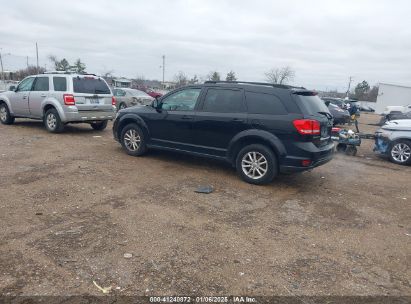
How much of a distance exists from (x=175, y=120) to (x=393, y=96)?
44884 millimetres

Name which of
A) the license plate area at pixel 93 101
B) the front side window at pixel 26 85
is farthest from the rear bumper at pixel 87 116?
the front side window at pixel 26 85

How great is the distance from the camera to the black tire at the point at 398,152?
30.2ft

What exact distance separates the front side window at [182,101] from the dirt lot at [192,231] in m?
1.23

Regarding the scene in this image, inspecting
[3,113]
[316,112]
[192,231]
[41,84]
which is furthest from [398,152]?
[3,113]

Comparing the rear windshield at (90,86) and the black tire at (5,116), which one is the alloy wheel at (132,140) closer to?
the rear windshield at (90,86)

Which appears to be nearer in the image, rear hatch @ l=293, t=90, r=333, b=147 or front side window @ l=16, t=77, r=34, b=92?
rear hatch @ l=293, t=90, r=333, b=147

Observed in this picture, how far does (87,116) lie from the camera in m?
10.5

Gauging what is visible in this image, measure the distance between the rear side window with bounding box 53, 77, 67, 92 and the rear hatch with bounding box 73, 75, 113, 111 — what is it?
30 centimetres

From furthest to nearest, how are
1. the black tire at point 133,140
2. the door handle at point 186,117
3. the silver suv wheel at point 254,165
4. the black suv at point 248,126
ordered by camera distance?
1. the black tire at point 133,140
2. the door handle at point 186,117
3. the silver suv wheel at point 254,165
4. the black suv at point 248,126

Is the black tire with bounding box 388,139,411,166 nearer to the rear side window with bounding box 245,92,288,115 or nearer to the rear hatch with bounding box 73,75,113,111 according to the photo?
the rear side window with bounding box 245,92,288,115

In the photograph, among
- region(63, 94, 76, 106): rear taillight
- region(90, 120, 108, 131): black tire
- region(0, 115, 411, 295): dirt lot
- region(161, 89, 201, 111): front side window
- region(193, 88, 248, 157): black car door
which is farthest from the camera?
region(90, 120, 108, 131): black tire

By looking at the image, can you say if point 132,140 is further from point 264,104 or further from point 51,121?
point 51,121

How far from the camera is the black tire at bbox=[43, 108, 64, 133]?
34.1 ft

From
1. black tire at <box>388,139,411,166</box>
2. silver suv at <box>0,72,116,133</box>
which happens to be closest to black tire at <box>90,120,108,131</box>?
silver suv at <box>0,72,116,133</box>
